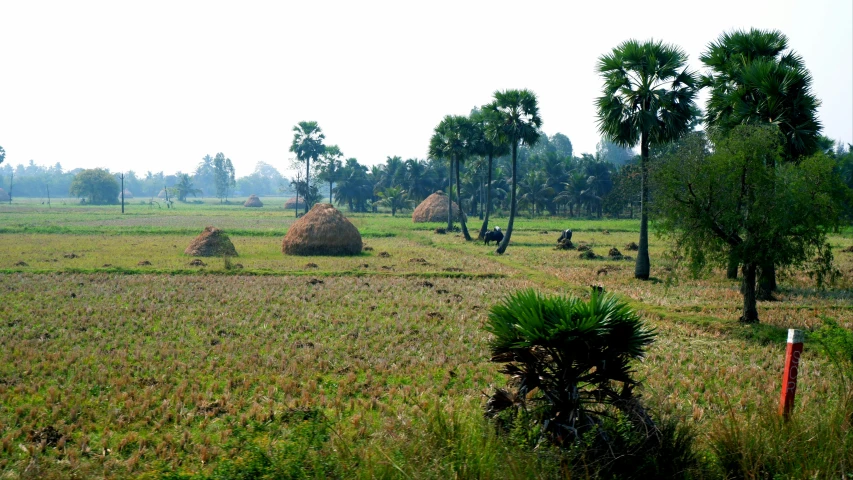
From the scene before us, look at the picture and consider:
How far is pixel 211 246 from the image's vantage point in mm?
28828

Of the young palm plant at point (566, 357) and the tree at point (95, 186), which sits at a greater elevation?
the tree at point (95, 186)

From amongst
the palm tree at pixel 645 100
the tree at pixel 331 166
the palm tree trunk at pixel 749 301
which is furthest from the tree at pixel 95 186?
the palm tree trunk at pixel 749 301

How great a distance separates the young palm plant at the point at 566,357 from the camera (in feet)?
20.6

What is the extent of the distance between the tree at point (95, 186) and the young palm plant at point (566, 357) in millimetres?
119760

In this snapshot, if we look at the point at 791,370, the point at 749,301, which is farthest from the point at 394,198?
the point at 791,370

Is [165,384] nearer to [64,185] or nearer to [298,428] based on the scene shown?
[298,428]

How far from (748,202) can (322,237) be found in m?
19.9

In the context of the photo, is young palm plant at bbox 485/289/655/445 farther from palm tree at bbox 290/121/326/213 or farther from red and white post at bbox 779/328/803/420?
palm tree at bbox 290/121/326/213

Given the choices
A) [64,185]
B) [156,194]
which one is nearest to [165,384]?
[64,185]

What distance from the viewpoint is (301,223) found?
31359 millimetres

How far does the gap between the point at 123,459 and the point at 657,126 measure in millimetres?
18787

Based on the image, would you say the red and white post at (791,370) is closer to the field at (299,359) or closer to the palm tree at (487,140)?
the field at (299,359)

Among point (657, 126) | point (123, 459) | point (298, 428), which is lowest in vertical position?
point (123, 459)

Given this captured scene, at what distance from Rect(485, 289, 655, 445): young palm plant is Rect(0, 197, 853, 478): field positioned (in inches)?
18.7
